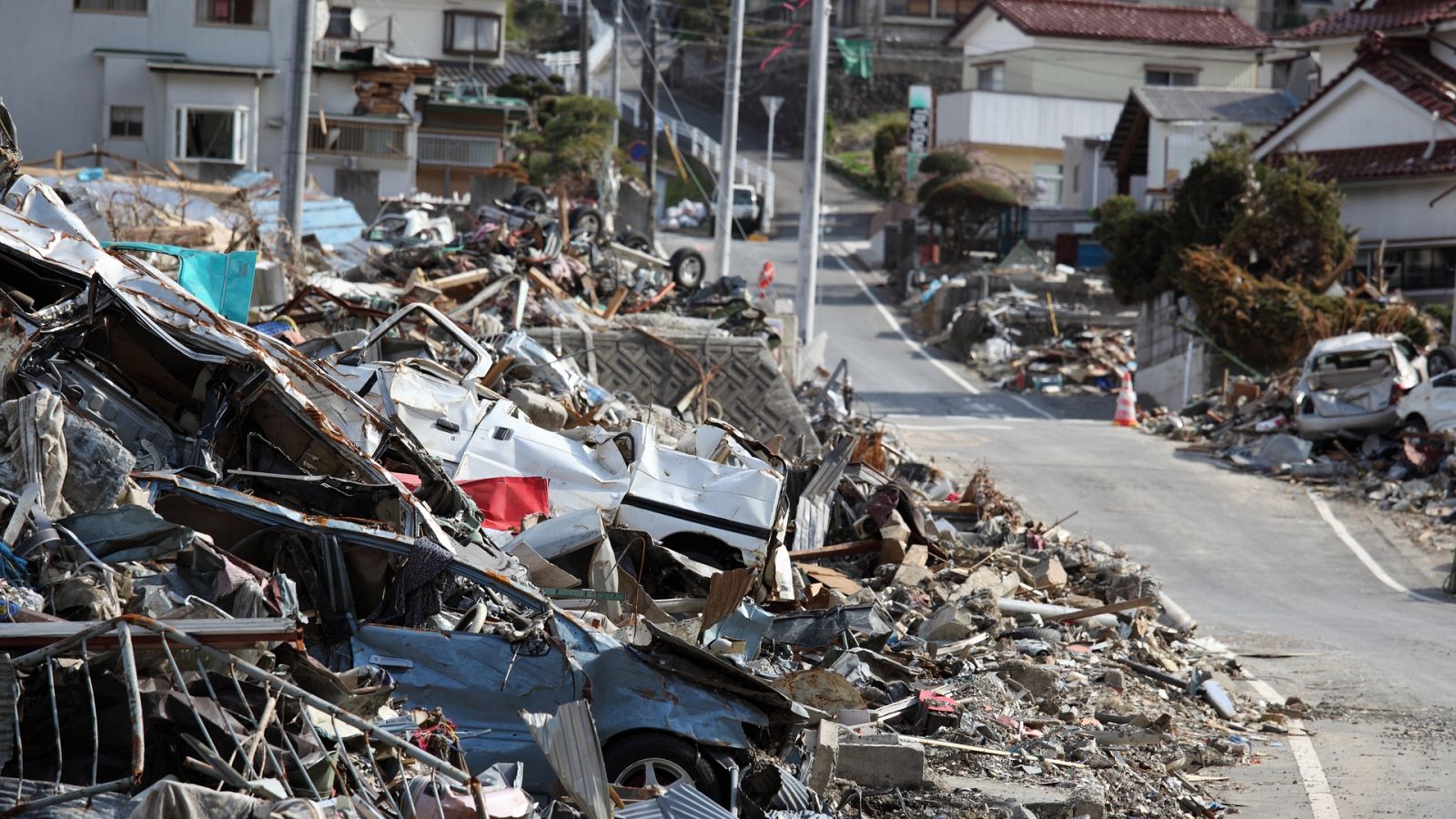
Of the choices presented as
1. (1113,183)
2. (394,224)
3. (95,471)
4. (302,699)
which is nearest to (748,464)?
(95,471)

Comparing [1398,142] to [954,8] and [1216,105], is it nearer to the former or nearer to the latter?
[1216,105]

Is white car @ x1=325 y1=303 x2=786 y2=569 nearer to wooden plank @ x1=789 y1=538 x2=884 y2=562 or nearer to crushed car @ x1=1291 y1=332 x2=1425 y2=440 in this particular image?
wooden plank @ x1=789 y1=538 x2=884 y2=562

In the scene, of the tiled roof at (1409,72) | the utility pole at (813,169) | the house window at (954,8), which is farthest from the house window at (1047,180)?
the utility pole at (813,169)

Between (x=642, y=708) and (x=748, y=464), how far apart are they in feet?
16.8

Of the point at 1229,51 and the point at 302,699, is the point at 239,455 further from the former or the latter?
the point at 1229,51

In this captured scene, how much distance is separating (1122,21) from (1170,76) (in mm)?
2906

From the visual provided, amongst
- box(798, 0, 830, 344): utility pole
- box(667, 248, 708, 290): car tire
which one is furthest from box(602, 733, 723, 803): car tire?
box(798, 0, 830, 344): utility pole

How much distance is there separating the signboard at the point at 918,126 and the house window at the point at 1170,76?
29.9 feet

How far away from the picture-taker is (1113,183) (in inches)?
2072

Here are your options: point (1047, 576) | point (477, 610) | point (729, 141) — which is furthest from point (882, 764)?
point (729, 141)

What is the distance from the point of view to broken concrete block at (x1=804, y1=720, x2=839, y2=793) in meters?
8.08

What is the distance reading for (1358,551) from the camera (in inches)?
733

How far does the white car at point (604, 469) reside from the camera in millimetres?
11289

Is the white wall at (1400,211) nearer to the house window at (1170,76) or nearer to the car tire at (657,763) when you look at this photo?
the house window at (1170,76)
